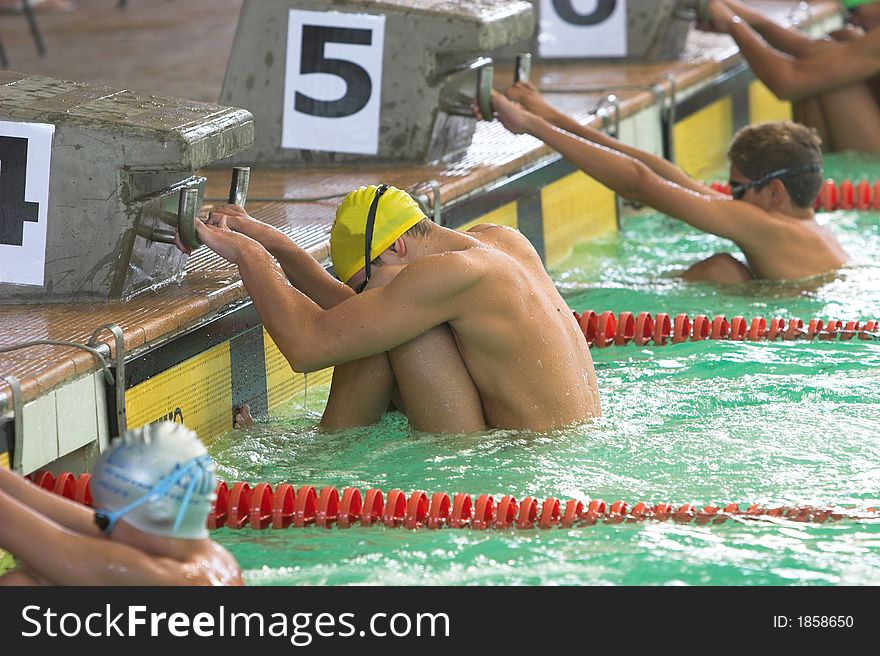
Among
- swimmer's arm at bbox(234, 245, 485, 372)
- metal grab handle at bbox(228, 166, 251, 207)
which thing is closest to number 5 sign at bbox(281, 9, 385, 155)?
metal grab handle at bbox(228, 166, 251, 207)

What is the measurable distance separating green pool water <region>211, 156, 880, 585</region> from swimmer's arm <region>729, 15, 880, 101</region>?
1.88 metres

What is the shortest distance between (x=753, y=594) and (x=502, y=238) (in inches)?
48.5

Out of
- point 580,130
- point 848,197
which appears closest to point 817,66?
point 848,197

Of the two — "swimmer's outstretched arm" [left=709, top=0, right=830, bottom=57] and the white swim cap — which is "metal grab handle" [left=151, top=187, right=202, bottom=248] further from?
"swimmer's outstretched arm" [left=709, top=0, right=830, bottom=57]

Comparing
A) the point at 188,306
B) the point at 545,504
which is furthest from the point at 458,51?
the point at 545,504

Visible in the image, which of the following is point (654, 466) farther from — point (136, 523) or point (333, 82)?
point (333, 82)

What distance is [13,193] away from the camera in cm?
341

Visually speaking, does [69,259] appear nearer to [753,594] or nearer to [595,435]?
[595,435]

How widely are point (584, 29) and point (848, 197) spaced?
1.62 m

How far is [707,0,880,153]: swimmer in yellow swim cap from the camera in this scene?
20.7ft

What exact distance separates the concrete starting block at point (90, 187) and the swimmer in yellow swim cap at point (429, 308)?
0.16 meters

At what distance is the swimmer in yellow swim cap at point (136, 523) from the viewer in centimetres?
228

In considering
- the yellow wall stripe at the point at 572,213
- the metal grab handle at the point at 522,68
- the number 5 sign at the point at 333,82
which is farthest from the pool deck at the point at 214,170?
the metal grab handle at the point at 522,68

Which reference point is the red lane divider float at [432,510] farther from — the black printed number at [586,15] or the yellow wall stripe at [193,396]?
the black printed number at [586,15]
